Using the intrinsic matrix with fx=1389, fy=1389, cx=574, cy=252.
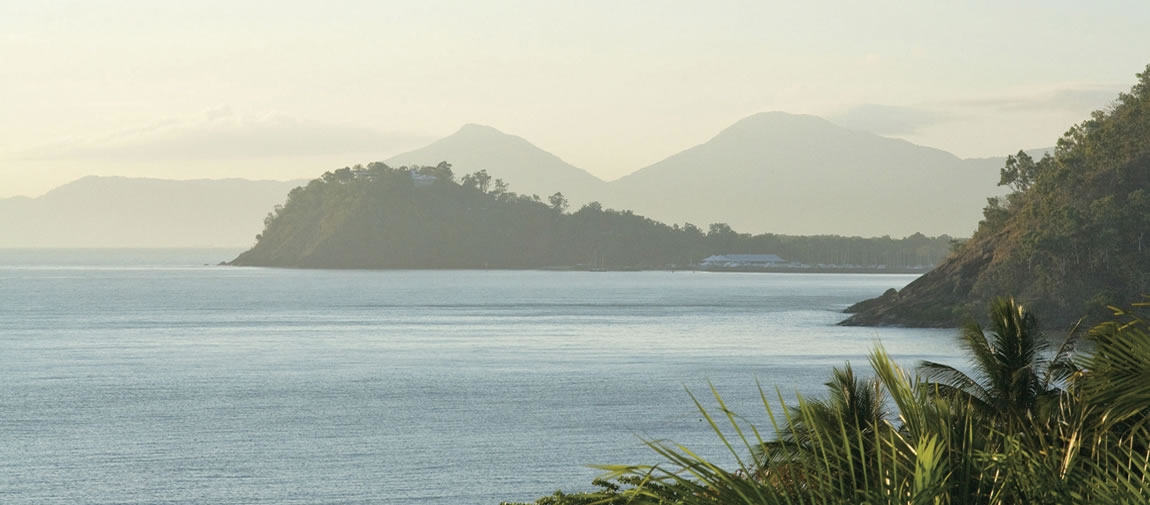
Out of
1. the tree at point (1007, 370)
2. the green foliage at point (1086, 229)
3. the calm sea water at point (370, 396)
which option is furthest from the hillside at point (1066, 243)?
the tree at point (1007, 370)

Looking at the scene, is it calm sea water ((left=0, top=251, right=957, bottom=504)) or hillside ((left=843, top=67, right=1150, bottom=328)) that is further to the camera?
hillside ((left=843, top=67, right=1150, bottom=328))

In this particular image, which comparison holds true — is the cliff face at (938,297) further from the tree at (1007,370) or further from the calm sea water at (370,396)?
the tree at (1007,370)

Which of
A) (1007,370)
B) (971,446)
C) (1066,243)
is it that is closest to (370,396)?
(1007,370)

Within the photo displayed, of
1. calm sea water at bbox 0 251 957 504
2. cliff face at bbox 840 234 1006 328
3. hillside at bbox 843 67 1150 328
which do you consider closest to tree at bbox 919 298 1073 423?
calm sea water at bbox 0 251 957 504

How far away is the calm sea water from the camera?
46031 millimetres

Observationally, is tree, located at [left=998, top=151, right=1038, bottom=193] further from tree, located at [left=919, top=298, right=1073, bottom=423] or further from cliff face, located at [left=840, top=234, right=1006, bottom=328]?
tree, located at [left=919, top=298, right=1073, bottom=423]

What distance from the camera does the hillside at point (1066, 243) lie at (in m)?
121

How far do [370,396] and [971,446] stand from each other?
62.5m

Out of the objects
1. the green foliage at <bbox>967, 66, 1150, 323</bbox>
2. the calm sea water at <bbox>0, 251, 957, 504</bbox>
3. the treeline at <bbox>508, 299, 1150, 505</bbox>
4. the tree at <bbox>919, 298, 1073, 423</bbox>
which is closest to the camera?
the treeline at <bbox>508, 299, 1150, 505</bbox>

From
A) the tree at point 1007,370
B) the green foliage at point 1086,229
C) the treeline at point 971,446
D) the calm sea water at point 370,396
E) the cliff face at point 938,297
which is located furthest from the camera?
the cliff face at point 938,297

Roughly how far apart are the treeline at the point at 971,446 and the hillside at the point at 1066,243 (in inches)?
3787

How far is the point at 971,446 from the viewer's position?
10.6m

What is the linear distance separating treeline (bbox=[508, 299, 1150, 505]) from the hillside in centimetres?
9618

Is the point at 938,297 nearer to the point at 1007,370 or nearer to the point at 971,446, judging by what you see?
the point at 1007,370
